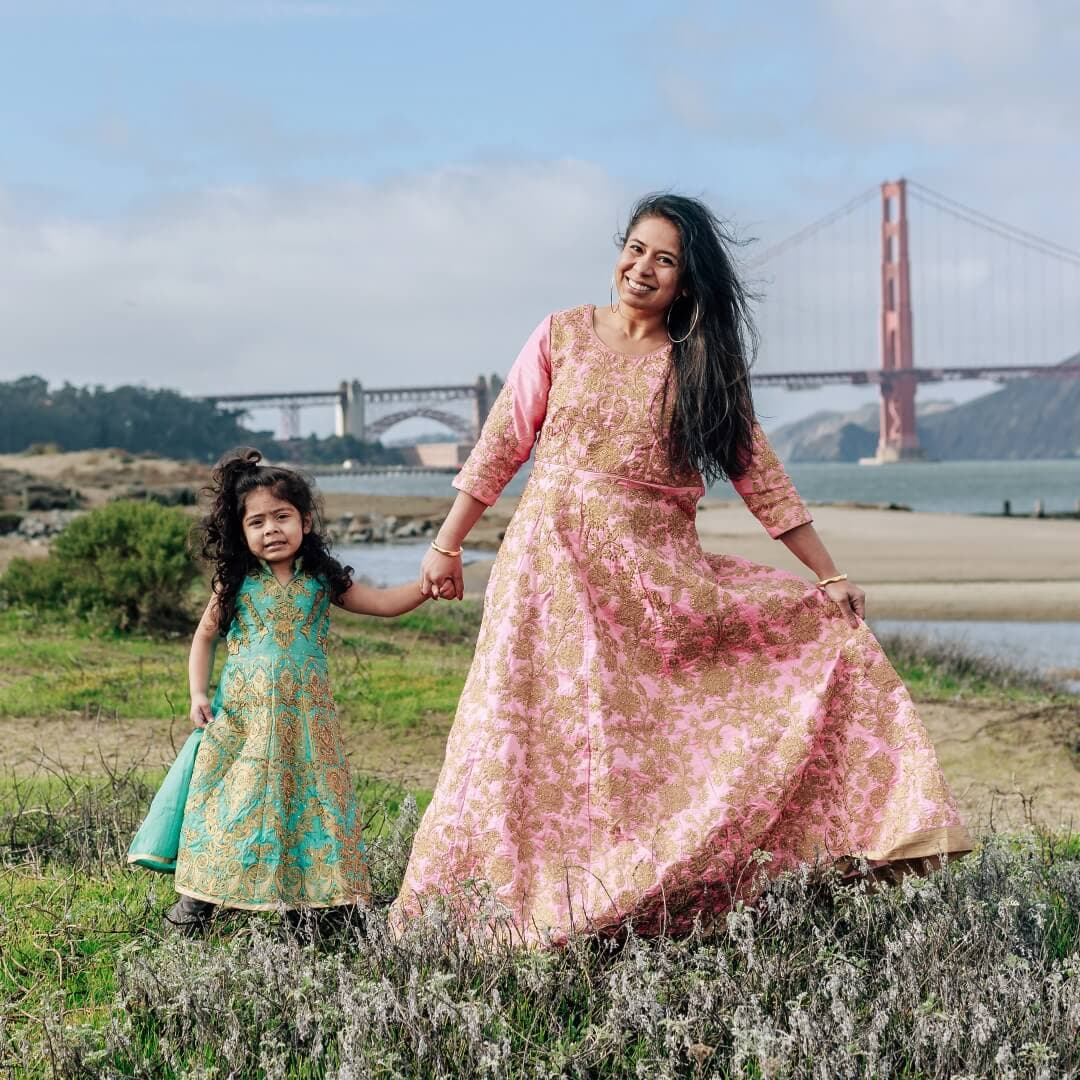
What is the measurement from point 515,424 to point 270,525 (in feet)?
1.90

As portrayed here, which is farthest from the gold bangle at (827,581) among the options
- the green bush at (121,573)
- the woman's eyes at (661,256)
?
the green bush at (121,573)

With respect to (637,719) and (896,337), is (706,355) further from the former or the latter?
(896,337)

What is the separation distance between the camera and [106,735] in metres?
5.27

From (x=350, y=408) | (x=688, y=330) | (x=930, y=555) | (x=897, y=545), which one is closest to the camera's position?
(x=688, y=330)

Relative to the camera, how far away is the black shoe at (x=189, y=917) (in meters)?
2.81

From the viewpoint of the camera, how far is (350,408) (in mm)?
61656

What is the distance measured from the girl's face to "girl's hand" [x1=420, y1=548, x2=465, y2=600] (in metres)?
0.29

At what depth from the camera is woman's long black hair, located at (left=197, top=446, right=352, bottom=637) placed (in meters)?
2.90

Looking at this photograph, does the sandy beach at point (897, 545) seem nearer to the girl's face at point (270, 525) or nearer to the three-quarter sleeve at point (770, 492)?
the three-quarter sleeve at point (770, 492)

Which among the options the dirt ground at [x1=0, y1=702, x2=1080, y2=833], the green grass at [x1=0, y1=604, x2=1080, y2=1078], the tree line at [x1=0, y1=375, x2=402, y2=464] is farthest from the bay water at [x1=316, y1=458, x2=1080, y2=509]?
the green grass at [x1=0, y1=604, x2=1080, y2=1078]

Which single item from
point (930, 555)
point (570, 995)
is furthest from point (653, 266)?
point (930, 555)

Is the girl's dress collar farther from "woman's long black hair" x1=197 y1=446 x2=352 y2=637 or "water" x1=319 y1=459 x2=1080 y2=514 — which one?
"water" x1=319 y1=459 x2=1080 y2=514

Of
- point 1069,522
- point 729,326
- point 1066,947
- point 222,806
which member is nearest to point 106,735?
point 222,806

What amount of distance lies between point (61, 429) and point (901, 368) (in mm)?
37246
